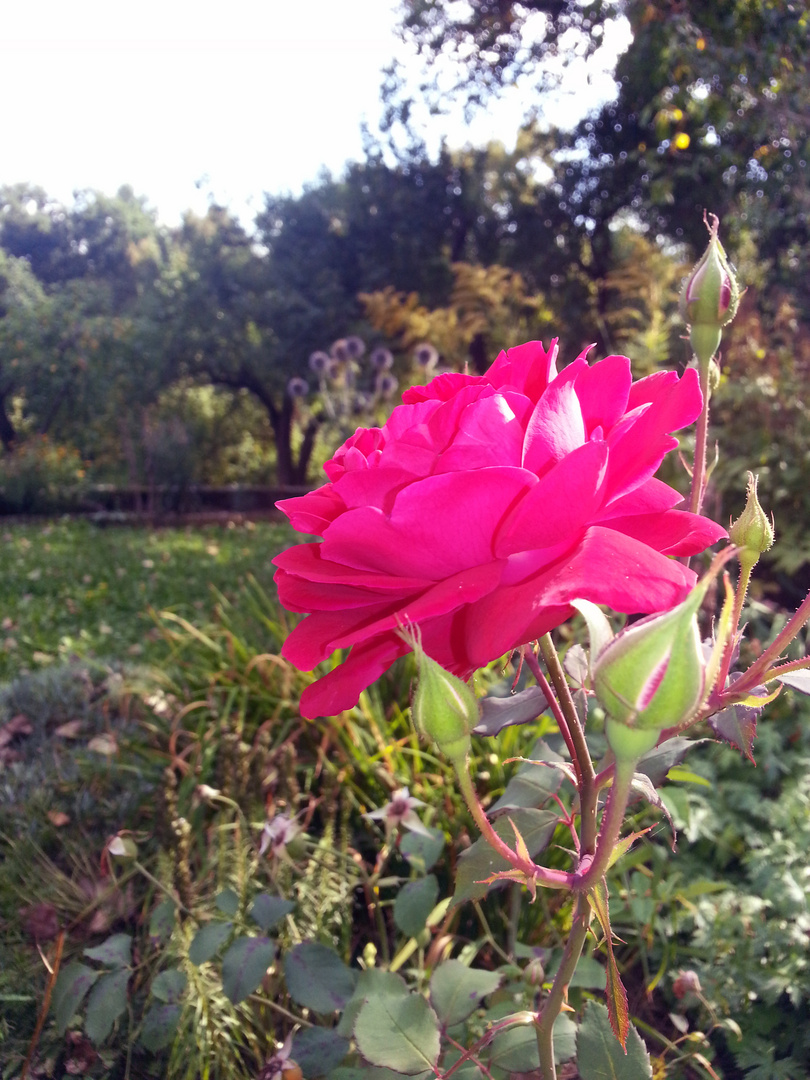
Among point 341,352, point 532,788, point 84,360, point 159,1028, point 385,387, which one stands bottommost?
point 159,1028

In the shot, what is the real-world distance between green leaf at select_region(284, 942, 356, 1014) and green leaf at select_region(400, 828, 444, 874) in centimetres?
14

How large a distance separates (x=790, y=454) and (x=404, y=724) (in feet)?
7.50

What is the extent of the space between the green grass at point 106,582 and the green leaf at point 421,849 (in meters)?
1.73

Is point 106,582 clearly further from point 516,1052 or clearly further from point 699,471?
point 699,471

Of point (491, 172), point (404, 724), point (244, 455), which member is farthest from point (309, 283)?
point (404, 724)

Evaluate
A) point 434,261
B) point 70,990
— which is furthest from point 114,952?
point 434,261

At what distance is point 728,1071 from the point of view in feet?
3.19

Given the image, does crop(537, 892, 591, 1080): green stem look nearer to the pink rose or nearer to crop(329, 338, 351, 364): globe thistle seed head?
the pink rose

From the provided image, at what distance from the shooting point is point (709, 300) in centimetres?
51

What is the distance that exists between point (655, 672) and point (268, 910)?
67cm

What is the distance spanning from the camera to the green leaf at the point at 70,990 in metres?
0.74

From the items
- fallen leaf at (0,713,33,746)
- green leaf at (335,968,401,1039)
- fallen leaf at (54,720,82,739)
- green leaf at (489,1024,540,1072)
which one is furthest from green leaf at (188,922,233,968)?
fallen leaf at (0,713,33,746)

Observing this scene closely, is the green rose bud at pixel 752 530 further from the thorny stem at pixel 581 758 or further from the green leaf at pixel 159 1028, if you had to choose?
the green leaf at pixel 159 1028

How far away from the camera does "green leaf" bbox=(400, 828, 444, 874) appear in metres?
0.86
